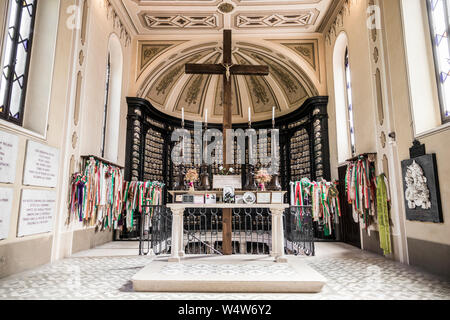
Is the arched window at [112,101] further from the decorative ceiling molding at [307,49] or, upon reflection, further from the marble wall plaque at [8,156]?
the decorative ceiling molding at [307,49]

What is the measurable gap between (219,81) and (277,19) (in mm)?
3829

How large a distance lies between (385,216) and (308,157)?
4.66 meters

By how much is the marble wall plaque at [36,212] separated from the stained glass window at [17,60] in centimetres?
120

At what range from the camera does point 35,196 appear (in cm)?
430

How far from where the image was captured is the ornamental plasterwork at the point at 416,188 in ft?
13.3

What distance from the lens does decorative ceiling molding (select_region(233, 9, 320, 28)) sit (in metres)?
8.36

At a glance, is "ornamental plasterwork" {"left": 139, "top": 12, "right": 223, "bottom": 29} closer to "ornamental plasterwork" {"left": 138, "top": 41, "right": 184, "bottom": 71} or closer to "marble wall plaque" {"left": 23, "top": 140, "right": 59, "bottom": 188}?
"ornamental plasterwork" {"left": 138, "top": 41, "right": 184, "bottom": 71}

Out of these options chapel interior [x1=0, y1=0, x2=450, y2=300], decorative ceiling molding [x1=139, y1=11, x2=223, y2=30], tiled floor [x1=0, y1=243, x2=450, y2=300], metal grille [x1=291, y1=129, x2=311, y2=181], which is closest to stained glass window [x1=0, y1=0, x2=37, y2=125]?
chapel interior [x1=0, y1=0, x2=450, y2=300]

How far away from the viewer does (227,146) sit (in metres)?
5.03

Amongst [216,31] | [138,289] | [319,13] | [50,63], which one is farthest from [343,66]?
[138,289]

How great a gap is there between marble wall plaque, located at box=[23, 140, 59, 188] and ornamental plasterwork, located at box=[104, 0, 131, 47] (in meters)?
4.46

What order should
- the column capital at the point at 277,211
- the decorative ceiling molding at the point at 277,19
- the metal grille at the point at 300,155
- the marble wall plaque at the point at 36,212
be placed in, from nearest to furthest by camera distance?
the marble wall plaque at the point at 36,212 < the column capital at the point at 277,211 < the decorative ceiling molding at the point at 277,19 < the metal grille at the point at 300,155

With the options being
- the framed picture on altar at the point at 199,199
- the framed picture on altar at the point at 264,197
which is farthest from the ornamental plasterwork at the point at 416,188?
the framed picture on altar at the point at 199,199

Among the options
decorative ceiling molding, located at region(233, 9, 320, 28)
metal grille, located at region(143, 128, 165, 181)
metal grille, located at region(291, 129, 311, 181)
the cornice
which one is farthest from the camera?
metal grille, located at region(143, 128, 165, 181)
